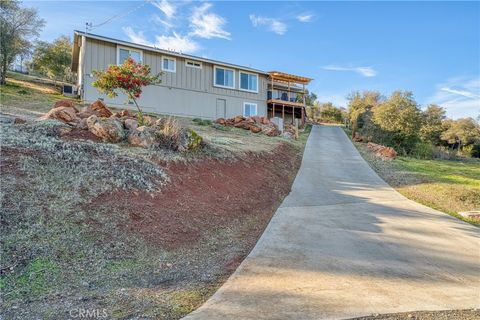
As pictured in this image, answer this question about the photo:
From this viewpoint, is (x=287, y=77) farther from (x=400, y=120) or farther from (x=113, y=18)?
(x=113, y=18)

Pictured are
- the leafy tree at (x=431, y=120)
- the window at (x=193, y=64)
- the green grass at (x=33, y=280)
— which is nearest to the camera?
→ the green grass at (x=33, y=280)

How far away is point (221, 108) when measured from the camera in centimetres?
2405

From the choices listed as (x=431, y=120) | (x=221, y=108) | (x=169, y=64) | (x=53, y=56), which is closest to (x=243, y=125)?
(x=221, y=108)

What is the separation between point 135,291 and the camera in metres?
3.58

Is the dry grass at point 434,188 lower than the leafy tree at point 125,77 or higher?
lower

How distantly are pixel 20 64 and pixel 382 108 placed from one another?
139 feet

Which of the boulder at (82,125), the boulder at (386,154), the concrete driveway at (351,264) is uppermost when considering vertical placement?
the boulder at (82,125)

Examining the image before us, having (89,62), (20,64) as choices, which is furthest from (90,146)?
(20,64)

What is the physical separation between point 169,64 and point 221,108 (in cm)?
505

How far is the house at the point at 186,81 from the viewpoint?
1844 cm

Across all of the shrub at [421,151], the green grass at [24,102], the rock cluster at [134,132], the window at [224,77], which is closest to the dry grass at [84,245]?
the rock cluster at [134,132]

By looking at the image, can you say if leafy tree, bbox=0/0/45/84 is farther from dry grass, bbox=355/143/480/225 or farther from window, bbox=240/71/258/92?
dry grass, bbox=355/143/480/225

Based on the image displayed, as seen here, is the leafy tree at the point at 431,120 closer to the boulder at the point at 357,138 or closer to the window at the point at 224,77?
the boulder at the point at 357,138

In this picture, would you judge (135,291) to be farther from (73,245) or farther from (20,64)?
(20,64)
